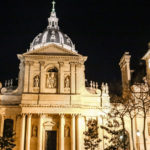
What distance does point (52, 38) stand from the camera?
7406 centimetres

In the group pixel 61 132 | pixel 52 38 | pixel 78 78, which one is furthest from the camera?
pixel 52 38

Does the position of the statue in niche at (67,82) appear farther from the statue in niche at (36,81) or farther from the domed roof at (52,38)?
the domed roof at (52,38)

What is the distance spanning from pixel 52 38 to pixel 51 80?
3231cm

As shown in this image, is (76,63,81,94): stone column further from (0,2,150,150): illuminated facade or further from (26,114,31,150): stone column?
(26,114,31,150): stone column

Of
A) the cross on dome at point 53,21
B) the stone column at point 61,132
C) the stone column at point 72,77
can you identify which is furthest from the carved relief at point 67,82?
the cross on dome at point 53,21

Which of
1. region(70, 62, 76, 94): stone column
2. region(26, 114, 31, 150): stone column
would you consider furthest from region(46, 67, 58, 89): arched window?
region(26, 114, 31, 150): stone column

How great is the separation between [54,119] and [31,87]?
612cm

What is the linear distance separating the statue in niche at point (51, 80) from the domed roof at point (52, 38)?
97.6ft

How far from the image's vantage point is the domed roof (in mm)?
73581

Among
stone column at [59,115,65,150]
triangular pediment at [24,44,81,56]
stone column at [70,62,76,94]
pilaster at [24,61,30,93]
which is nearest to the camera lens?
stone column at [59,115,65,150]

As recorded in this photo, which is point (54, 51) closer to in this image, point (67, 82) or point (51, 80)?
point (51, 80)

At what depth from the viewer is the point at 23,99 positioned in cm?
4119

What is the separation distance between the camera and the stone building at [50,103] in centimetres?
4038

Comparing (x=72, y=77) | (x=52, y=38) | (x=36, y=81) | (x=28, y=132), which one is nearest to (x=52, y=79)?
(x=36, y=81)
